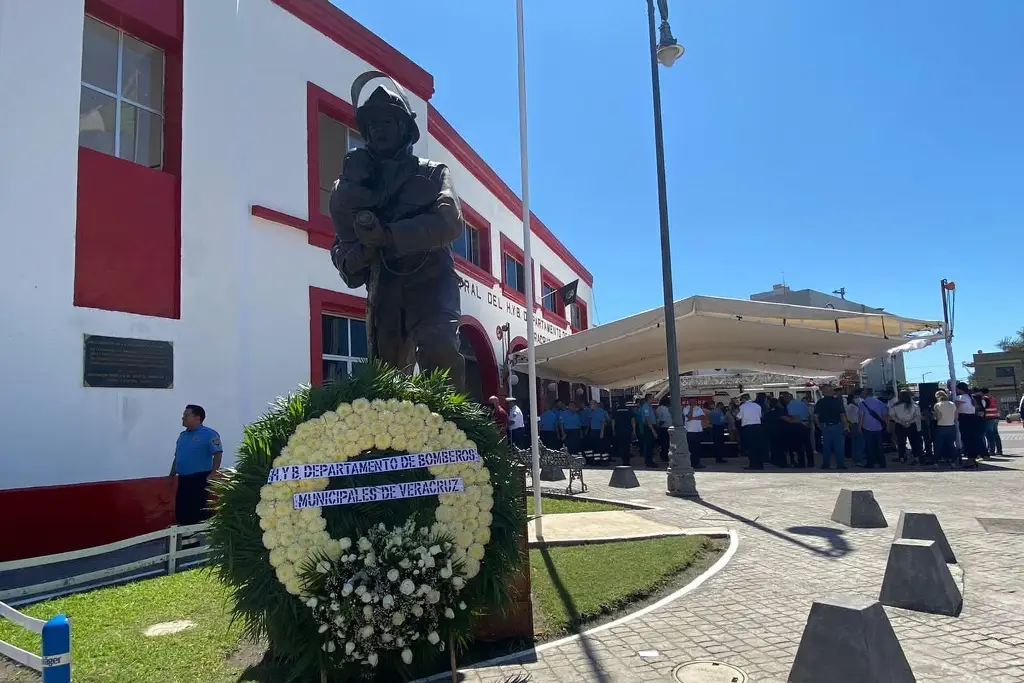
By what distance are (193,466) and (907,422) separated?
12.5 meters

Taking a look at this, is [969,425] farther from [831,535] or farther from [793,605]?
[793,605]

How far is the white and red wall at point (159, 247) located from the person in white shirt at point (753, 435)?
8.28 meters

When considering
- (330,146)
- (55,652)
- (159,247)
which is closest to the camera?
(55,652)

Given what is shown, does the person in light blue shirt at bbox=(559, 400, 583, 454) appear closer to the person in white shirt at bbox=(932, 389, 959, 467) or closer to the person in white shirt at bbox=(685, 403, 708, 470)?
the person in white shirt at bbox=(685, 403, 708, 470)

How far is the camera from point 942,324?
1327 centimetres

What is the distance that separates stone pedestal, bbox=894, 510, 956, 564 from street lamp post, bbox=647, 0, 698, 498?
426 cm

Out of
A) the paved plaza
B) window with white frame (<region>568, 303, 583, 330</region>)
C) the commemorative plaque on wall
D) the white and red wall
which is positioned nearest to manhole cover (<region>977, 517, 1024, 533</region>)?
the paved plaza

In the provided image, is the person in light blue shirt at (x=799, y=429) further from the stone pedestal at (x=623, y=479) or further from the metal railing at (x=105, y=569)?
the metal railing at (x=105, y=569)

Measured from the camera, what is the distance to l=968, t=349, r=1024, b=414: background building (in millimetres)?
51906

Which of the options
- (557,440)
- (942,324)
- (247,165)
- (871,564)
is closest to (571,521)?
(871,564)

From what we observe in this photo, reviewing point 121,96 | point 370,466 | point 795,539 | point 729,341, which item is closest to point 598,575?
point 795,539

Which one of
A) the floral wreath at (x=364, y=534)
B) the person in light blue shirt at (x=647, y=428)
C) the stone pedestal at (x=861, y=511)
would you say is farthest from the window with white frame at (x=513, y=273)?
the floral wreath at (x=364, y=534)

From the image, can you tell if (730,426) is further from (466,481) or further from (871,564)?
(466,481)

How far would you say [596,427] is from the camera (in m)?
16.0
